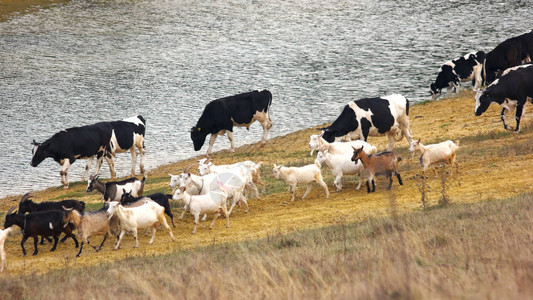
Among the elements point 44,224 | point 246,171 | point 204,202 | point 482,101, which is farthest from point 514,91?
point 44,224

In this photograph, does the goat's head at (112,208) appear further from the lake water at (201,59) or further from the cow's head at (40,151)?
the lake water at (201,59)

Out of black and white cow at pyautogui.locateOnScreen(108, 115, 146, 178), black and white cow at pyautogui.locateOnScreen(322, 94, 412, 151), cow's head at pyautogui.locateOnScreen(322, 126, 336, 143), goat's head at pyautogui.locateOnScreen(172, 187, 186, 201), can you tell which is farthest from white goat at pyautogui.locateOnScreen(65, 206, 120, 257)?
black and white cow at pyautogui.locateOnScreen(108, 115, 146, 178)

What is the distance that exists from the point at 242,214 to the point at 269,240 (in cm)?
418

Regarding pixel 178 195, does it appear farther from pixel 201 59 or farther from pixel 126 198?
pixel 201 59

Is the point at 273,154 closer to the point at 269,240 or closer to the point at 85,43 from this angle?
the point at 269,240

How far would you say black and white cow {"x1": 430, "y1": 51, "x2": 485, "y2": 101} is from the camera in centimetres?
3397

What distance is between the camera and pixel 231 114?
29375 mm

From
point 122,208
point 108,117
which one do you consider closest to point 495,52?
point 108,117

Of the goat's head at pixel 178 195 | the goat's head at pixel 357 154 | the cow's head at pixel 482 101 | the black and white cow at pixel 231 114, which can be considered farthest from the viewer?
the black and white cow at pixel 231 114

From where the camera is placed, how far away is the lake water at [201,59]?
34875 millimetres

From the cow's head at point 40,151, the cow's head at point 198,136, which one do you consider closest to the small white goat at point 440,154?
the cow's head at point 40,151

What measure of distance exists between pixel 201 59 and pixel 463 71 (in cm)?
2087

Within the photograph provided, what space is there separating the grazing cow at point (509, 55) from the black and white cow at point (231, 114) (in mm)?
10613

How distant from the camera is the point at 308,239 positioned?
37.0 feet
